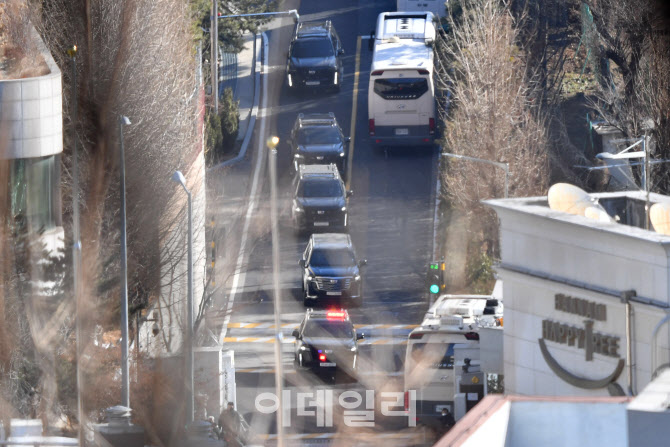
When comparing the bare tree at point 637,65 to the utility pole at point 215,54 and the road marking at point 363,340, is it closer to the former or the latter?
the road marking at point 363,340

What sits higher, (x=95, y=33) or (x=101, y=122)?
(x=95, y=33)

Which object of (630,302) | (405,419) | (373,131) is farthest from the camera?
(373,131)

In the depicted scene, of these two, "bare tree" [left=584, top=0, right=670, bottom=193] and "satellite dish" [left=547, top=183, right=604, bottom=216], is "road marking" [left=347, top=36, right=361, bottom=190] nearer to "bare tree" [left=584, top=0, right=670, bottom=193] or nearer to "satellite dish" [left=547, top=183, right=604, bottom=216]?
"bare tree" [left=584, top=0, right=670, bottom=193]

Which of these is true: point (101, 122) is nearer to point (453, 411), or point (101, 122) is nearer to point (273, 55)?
point (453, 411)

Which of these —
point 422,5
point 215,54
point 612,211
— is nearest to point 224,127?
point 215,54

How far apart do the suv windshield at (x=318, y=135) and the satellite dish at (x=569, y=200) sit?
27.3 m

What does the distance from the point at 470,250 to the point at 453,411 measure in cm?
1510

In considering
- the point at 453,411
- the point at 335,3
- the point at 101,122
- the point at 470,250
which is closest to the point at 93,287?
the point at 101,122

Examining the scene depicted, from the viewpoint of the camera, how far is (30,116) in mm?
28312

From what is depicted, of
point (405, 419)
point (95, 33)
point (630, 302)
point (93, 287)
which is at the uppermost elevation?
point (95, 33)

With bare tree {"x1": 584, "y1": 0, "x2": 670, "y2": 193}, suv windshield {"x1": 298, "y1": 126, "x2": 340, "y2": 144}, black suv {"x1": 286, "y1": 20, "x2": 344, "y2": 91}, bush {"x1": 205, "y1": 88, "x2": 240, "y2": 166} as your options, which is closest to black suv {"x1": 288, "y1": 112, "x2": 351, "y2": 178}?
suv windshield {"x1": 298, "y1": 126, "x2": 340, "y2": 144}

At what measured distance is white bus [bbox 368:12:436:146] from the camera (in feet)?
160

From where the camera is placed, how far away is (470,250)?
43.4 m

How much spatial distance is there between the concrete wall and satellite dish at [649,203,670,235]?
13.6 m
